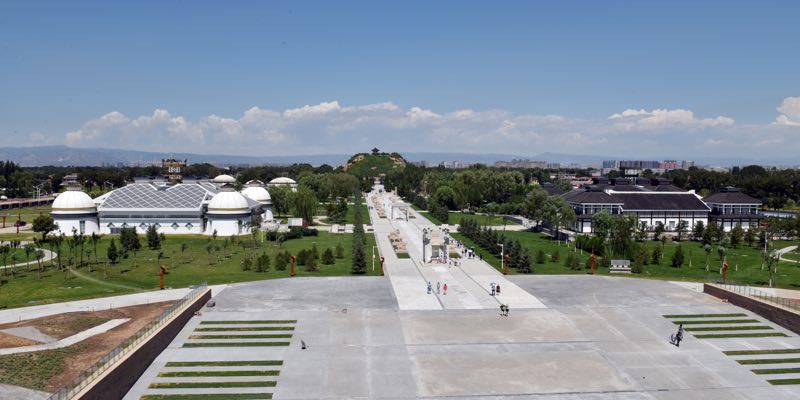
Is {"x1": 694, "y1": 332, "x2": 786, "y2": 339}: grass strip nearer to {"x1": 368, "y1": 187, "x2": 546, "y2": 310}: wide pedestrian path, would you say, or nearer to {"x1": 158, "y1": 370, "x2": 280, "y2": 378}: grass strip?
{"x1": 368, "y1": 187, "x2": 546, "y2": 310}: wide pedestrian path

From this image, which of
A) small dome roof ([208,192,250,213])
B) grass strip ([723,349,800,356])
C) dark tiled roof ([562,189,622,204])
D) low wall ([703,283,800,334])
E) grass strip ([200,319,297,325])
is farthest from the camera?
dark tiled roof ([562,189,622,204])

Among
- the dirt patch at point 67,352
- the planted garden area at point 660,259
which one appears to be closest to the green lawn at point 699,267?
the planted garden area at point 660,259

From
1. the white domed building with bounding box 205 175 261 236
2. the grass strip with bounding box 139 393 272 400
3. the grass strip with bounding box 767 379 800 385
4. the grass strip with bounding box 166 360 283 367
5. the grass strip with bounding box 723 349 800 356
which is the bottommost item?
the grass strip with bounding box 139 393 272 400

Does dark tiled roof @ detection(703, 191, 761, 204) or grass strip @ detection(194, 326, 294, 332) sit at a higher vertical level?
dark tiled roof @ detection(703, 191, 761, 204)

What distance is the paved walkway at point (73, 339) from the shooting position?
33031 mm

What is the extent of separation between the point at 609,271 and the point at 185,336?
44.6 m

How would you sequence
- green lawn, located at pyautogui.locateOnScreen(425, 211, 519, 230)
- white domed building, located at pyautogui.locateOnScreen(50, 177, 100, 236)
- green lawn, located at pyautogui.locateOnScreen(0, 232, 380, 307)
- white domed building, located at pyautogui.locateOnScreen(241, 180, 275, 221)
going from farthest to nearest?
white domed building, located at pyautogui.locateOnScreen(241, 180, 275, 221), green lawn, located at pyautogui.locateOnScreen(425, 211, 519, 230), white domed building, located at pyautogui.locateOnScreen(50, 177, 100, 236), green lawn, located at pyautogui.locateOnScreen(0, 232, 380, 307)

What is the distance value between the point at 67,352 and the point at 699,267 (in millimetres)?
62541

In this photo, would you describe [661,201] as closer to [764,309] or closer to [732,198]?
[732,198]

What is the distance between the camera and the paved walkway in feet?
108

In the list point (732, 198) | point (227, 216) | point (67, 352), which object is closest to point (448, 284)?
point (67, 352)

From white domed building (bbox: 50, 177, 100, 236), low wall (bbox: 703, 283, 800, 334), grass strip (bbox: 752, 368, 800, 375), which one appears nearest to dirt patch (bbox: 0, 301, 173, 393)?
grass strip (bbox: 752, 368, 800, 375)

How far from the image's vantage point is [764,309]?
43.5m

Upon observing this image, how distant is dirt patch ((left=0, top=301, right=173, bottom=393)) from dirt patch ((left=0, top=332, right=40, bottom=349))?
5.49 ft
